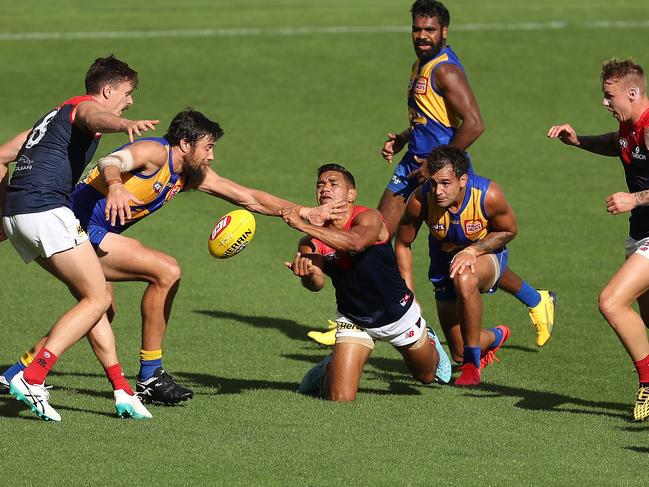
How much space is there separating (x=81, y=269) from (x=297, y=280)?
6.46m

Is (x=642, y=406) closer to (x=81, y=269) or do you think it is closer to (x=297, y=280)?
(x=81, y=269)

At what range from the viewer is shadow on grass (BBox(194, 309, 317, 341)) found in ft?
41.9

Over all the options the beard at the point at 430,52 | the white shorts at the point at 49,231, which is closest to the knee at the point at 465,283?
the beard at the point at 430,52

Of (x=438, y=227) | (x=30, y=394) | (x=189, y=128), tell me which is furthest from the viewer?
(x=438, y=227)

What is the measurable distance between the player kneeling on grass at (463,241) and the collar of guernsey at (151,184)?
223cm

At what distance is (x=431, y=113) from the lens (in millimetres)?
12258

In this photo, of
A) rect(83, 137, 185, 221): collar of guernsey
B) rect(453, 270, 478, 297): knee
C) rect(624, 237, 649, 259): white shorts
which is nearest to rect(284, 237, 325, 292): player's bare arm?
rect(83, 137, 185, 221): collar of guernsey

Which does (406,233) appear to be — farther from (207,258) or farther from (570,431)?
(207,258)

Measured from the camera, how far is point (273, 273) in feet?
49.7

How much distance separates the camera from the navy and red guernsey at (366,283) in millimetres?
10055

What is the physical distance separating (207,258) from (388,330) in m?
6.02

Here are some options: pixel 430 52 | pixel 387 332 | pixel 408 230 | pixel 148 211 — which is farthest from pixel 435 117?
pixel 148 211

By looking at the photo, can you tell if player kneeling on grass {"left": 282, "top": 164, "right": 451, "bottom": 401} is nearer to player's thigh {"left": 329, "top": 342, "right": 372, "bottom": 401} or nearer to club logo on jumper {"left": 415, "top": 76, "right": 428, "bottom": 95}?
player's thigh {"left": 329, "top": 342, "right": 372, "bottom": 401}

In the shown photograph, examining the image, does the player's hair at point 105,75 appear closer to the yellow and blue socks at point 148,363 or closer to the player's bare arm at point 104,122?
the player's bare arm at point 104,122
